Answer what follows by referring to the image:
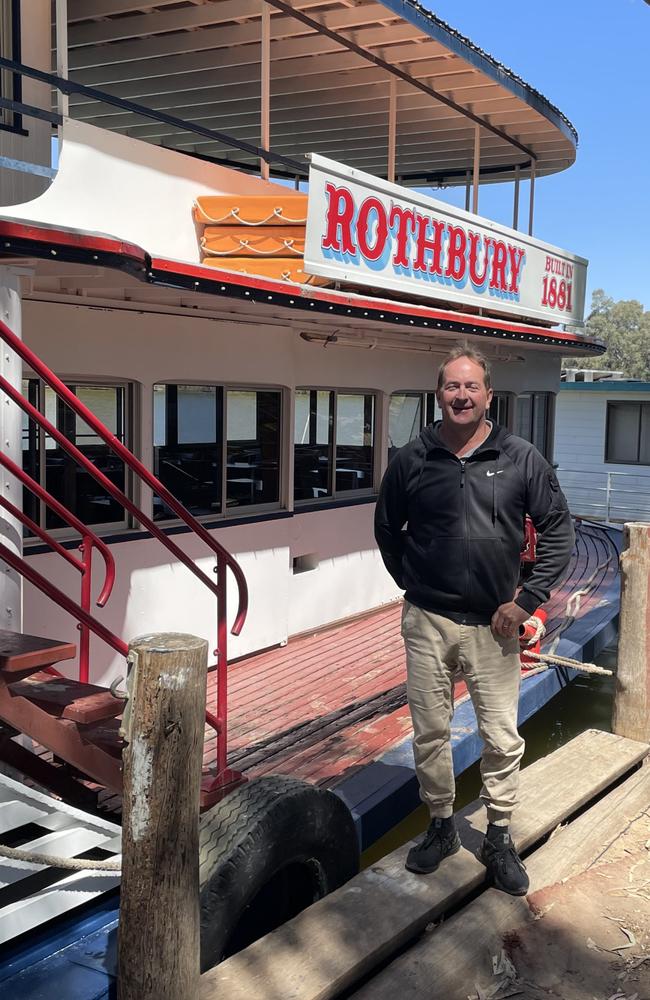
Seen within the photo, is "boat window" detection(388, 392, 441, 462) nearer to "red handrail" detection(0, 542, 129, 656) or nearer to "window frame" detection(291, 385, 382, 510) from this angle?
"window frame" detection(291, 385, 382, 510)

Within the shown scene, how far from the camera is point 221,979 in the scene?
2.87 metres

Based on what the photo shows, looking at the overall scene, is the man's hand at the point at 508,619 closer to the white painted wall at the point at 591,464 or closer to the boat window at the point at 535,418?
the boat window at the point at 535,418

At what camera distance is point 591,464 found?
20766 millimetres

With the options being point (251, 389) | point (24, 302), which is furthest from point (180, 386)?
point (24, 302)

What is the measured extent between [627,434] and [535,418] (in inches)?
319

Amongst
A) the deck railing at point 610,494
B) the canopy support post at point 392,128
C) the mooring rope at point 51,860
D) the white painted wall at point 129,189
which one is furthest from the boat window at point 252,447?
the deck railing at point 610,494

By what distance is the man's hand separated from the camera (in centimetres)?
332

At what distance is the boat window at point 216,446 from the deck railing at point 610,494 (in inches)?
513

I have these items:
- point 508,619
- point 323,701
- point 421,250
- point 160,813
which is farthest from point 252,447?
point 160,813

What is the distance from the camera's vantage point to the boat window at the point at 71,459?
5.61 m

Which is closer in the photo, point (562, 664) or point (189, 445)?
point (562, 664)

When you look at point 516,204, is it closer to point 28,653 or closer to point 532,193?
point 532,193

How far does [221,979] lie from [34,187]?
4.25 meters

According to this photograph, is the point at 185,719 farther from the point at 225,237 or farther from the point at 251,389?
the point at 251,389
